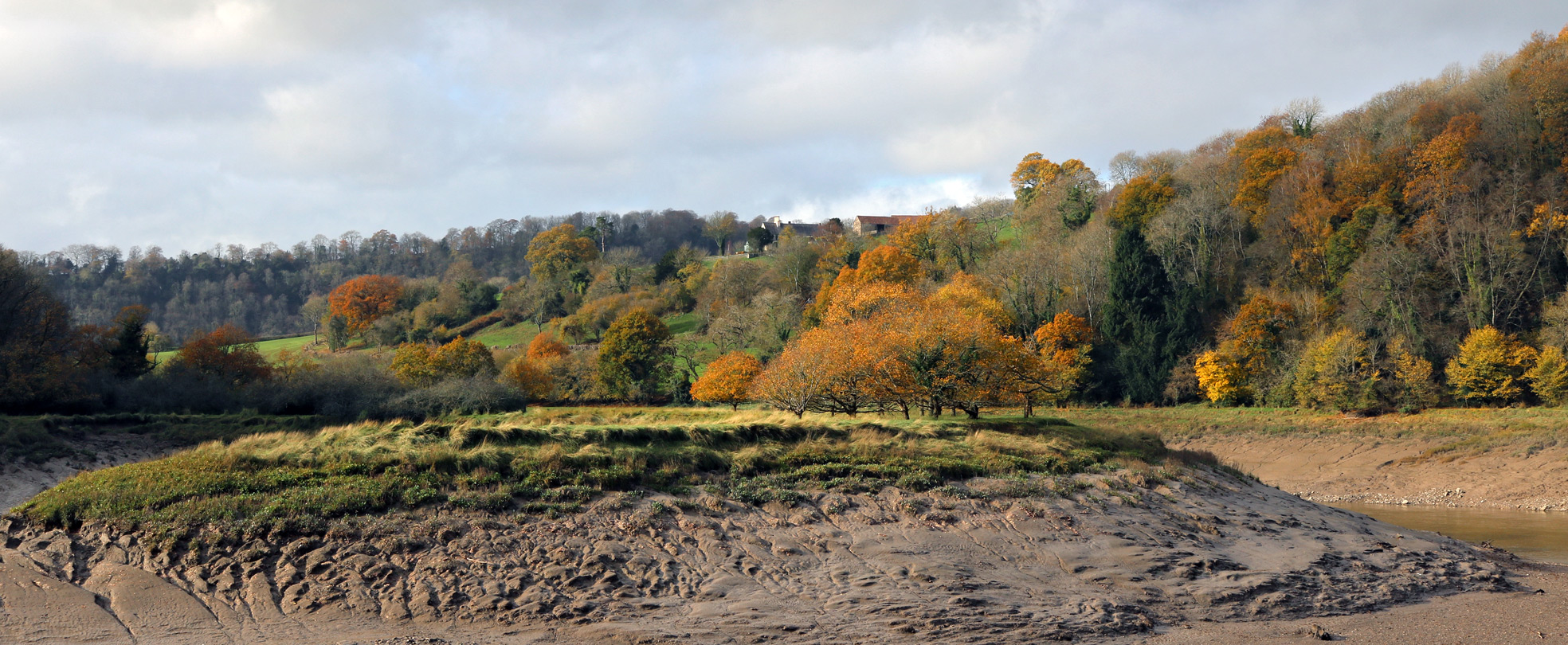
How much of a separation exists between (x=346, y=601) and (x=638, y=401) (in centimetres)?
4736

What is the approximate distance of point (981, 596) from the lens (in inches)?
466

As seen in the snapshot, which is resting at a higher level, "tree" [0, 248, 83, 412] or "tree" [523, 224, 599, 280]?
"tree" [523, 224, 599, 280]

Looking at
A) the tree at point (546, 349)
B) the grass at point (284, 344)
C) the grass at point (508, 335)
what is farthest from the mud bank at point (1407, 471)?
the grass at point (284, 344)

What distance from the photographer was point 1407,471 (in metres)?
33.7

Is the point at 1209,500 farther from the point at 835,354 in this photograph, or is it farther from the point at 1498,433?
the point at 1498,433

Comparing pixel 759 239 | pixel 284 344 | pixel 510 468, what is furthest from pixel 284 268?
pixel 510 468

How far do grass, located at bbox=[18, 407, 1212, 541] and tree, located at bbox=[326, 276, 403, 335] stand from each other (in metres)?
76.8

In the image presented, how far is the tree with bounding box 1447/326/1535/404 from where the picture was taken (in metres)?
42.1

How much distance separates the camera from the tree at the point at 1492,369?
4209 centimetres

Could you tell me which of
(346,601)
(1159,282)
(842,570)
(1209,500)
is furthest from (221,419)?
(1159,282)

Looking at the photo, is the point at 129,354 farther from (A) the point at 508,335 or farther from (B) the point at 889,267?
(B) the point at 889,267

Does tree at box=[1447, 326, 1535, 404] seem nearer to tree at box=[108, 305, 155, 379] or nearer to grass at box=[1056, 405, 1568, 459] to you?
grass at box=[1056, 405, 1568, 459]

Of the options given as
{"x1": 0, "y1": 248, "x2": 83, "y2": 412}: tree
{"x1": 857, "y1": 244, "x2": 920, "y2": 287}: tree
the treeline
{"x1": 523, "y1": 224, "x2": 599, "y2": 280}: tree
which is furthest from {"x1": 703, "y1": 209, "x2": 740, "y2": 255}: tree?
{"x1": 0, "y1": 248, "x2": 83, "y2": 412}: tree

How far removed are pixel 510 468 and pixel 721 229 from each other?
417 feet
